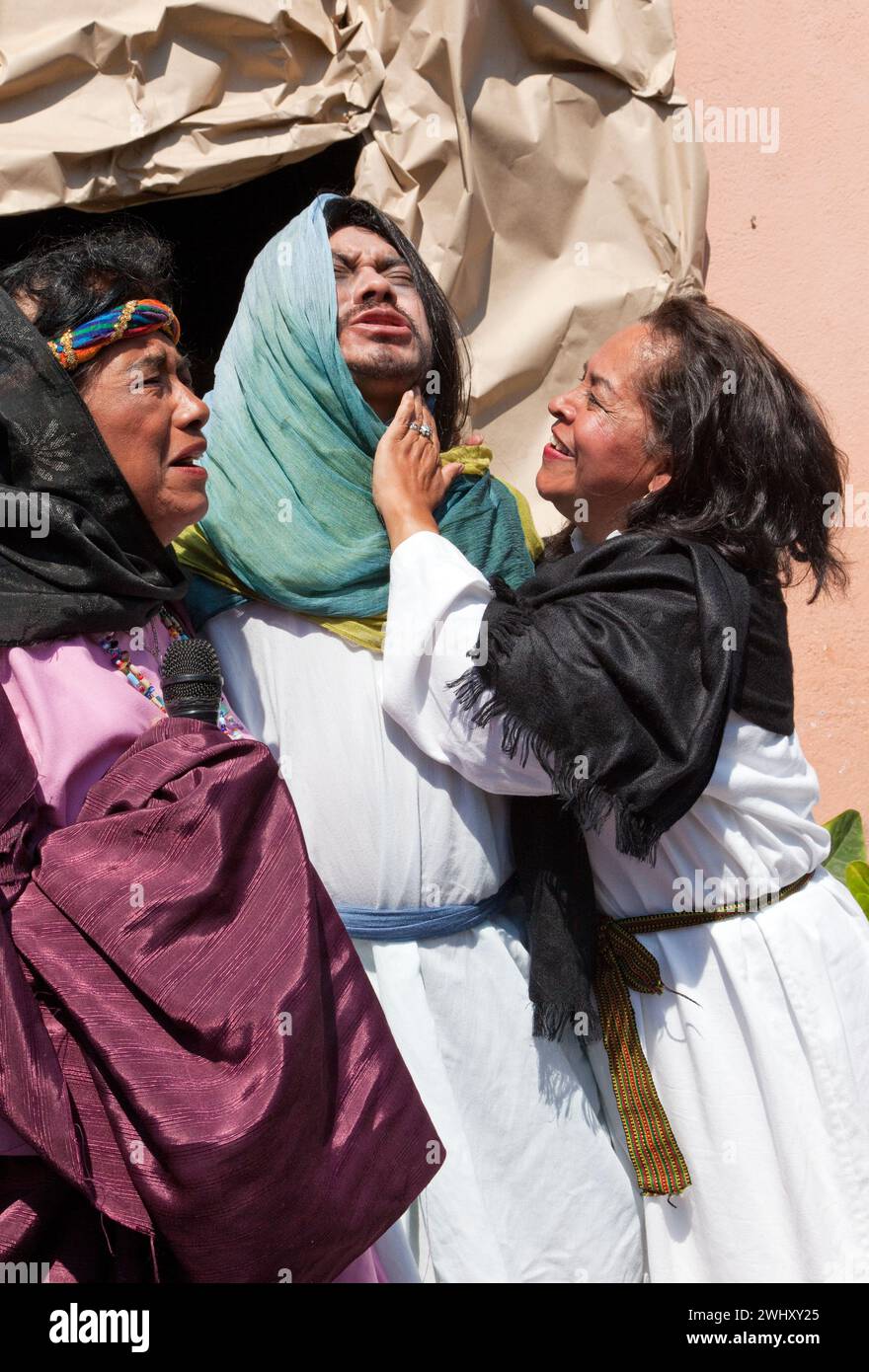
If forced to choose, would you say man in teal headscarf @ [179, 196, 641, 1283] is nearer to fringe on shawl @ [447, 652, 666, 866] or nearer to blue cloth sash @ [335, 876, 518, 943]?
blue cloth sash @ [335, 876, 518, 943]

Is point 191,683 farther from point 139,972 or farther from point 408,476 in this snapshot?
point 408,476

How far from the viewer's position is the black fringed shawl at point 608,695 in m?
1.83

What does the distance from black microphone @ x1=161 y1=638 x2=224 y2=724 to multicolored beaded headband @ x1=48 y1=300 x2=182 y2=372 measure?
0.42m

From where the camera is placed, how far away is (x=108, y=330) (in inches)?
68.7

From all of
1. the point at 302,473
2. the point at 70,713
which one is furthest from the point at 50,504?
the point at 302,473

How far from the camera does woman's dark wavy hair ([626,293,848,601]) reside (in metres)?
2.07

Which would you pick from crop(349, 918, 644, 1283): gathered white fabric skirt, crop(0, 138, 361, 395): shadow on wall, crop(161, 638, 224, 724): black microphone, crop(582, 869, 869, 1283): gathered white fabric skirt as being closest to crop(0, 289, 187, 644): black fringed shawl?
crop(161, 638, 224, 724): black microphone

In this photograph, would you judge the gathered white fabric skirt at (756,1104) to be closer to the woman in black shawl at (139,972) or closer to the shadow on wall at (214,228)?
the woman in black shawl at (139,972)

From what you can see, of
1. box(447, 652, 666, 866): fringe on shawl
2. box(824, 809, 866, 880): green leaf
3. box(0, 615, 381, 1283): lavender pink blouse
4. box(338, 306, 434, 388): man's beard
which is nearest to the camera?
box(0, 615, 381, 1283): lavender pink blouse

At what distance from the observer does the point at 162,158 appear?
2951 mm

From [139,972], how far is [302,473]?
94 centimetres

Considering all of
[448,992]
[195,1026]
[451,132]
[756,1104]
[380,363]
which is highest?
[451,132]

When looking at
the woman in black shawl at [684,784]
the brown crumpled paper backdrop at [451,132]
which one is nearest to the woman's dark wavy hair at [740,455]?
the woman in black shawl at [684,784]
